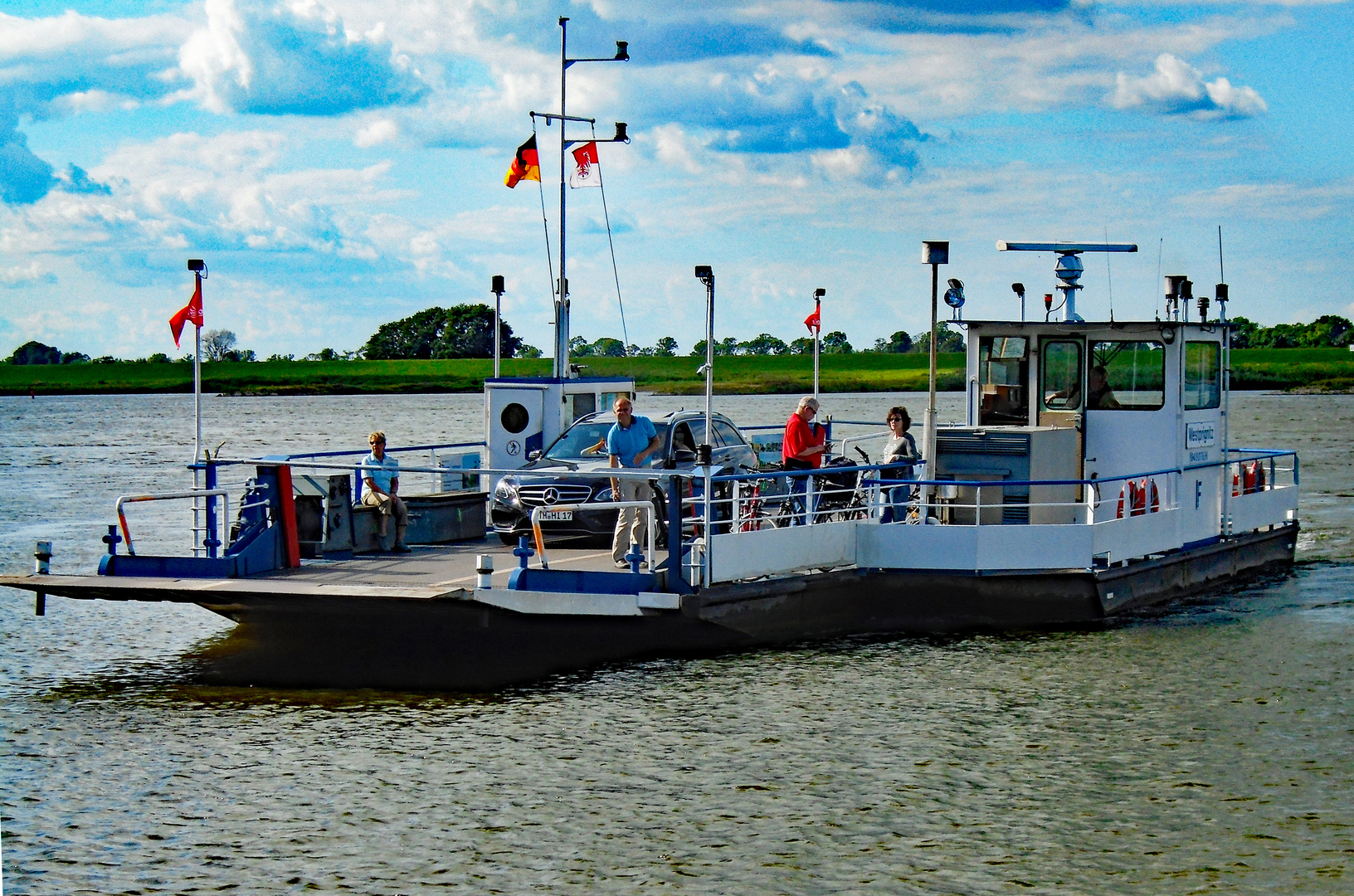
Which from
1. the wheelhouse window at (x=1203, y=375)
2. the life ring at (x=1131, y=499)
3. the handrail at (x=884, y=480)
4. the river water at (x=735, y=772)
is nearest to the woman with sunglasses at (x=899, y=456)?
the handrail at (x=884, y=480)

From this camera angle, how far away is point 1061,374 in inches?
733

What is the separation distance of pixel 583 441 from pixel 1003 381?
5.33 m

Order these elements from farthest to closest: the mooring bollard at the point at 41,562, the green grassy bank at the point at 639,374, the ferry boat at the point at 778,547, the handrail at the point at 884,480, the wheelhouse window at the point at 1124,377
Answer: the green grassy bank at the point at 639,374, the wheelhouse window at the point at 1124,377, the handrail at the point at 884,480, the mooring bollard at the point at 41,562, the ferry boat at the point at 778,547

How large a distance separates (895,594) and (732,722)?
145 inches

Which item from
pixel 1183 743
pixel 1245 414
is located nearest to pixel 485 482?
pixel 1183 743

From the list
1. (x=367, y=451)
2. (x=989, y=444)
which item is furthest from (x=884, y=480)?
(x=367, y=451)

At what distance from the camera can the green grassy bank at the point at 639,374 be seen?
427ft

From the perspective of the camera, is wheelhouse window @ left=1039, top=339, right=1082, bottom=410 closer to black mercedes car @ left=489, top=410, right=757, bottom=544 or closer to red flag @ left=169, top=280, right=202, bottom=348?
black mercedes car @ left=489, top=410, right=757, bottom=544

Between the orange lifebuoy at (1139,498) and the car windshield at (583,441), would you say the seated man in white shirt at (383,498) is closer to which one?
the car windshield at (583,441)

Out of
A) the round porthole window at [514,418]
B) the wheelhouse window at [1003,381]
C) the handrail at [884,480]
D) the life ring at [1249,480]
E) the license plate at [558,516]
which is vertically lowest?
the license plate at [558,516]

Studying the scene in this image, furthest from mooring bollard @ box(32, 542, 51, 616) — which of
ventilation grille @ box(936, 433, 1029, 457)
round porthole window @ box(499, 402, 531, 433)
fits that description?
ventilation grille @ box(936, 433, 1029, 457)

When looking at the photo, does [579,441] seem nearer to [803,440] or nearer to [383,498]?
[383,498]


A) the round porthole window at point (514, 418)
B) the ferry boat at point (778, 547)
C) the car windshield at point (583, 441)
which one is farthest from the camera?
the round porthole window at point (514, 418)

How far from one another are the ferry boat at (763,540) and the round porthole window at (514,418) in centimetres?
4
